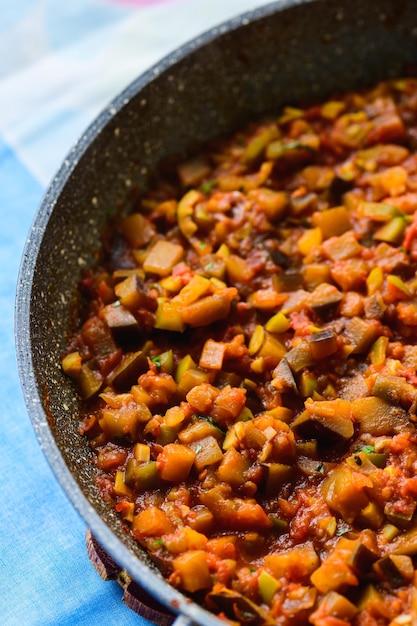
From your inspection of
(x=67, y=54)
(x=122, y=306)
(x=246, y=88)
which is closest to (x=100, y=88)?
(x=67, y=54)

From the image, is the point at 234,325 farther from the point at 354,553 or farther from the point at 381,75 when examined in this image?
the point at 381,75

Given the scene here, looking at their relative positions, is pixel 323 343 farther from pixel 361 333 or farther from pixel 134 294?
pixel 134 294

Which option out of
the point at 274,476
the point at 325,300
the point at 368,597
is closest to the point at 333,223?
the point at 325,300

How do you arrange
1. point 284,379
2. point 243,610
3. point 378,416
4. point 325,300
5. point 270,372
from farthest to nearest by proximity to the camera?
point 325,300
point 270,372
point 284,379
point 378,416
point 243,610

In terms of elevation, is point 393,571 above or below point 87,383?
below

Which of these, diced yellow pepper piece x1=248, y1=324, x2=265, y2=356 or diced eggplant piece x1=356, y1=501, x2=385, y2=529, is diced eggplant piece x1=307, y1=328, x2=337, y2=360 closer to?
diced yellow pepper piece x1=248, y1=324, x2=265, y2=356

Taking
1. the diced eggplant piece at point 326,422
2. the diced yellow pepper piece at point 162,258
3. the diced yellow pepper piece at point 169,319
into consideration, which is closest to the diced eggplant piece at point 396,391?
the diced eggplant piece at point 326,422

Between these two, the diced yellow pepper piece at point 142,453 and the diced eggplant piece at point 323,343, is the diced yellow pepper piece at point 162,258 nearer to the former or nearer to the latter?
the diced eggplant piece at point 323,343
